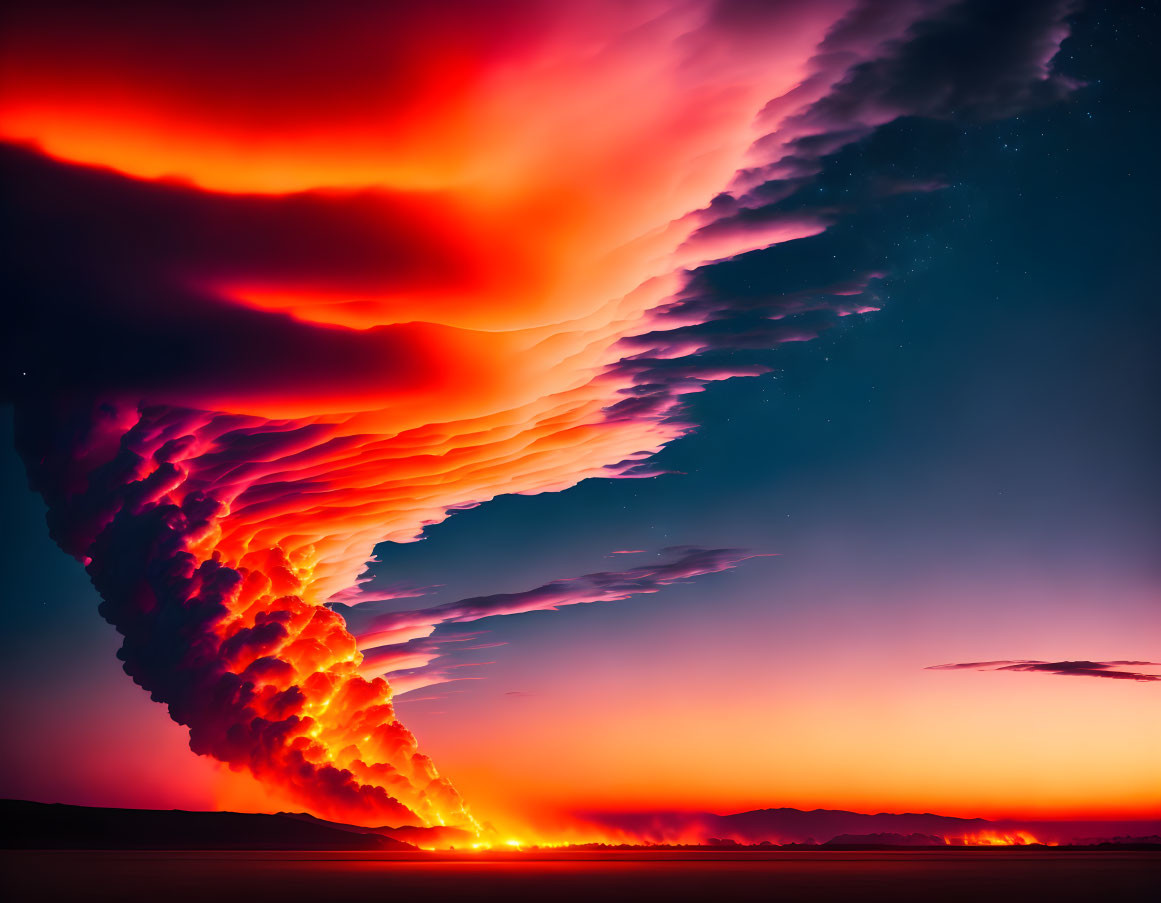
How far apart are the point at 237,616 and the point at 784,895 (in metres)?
66.8

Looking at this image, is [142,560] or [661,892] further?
[142,560]

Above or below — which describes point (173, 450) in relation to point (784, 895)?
above

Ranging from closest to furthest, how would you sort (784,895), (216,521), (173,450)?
(784,895)
(173,450)
(216,521)

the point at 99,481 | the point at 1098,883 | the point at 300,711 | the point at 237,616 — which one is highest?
the point at 99,481

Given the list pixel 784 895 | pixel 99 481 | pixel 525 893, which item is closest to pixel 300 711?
pixel 99 481

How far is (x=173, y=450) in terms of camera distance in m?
83.2

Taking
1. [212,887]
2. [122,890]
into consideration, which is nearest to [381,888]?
[212,887]

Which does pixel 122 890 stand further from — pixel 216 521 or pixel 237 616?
pixel 237 616

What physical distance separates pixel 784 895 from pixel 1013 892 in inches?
504

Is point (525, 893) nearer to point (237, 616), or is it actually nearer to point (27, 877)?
point (27, 877)

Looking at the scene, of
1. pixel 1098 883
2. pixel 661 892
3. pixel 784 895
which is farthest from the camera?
pixel 1098 883

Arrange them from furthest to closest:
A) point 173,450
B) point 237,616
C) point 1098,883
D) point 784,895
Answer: point 237,616, point 173,450, point 1098,883, point 784,895

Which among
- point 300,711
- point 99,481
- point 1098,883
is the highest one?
point 99,481

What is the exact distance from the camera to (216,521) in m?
90.1
